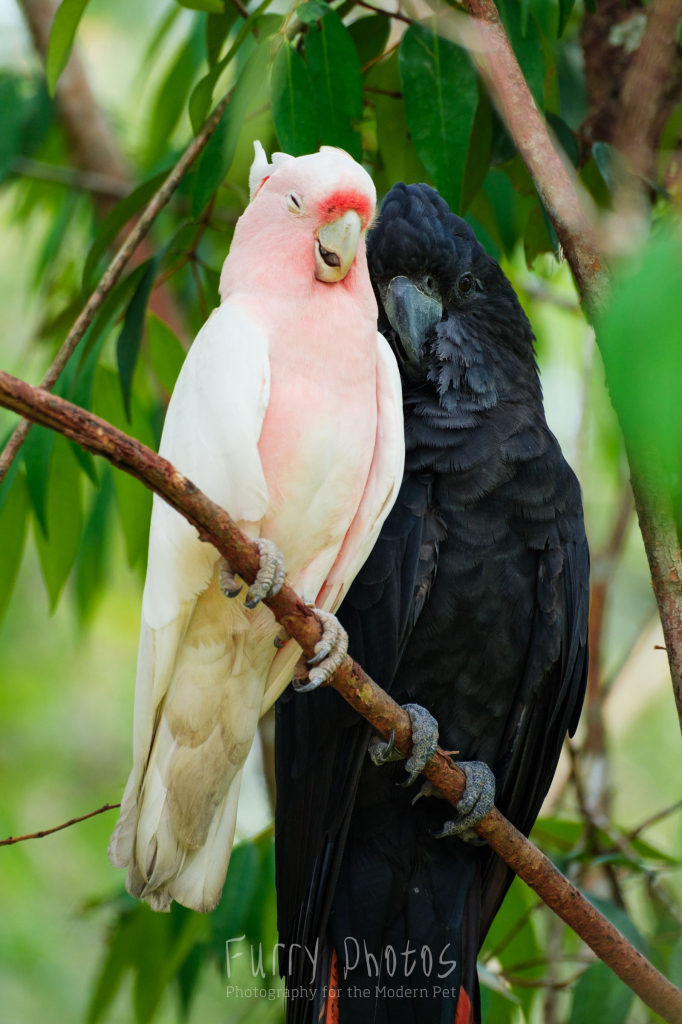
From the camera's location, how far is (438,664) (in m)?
1.46

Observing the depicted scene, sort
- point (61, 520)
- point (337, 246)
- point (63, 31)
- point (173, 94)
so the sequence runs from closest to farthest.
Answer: point (337, 246), point (63, 31), point (61, 520), point (173, 94)

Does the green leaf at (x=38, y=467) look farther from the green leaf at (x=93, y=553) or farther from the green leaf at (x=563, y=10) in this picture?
the green leaf at (x=563, y=10)

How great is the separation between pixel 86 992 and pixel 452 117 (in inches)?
154

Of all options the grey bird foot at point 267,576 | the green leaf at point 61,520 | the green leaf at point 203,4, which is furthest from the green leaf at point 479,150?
the green leaf at point 61,520

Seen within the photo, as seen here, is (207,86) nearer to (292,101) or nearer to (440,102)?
(292,101)

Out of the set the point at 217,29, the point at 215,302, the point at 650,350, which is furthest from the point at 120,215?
the point at 650,350

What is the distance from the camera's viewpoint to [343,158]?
3.86 feet

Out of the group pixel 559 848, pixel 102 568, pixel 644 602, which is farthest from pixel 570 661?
pixel 644 602

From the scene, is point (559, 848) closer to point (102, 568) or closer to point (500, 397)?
point (500, 397)

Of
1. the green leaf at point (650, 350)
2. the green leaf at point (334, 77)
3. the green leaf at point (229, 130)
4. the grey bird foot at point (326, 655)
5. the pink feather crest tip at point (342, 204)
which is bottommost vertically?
the grey bird foot at point (326, 655)

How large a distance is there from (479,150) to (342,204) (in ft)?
1.45

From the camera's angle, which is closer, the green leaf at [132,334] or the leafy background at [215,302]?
the leafy background at [215,302]

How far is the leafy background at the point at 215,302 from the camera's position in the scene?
1351 mm

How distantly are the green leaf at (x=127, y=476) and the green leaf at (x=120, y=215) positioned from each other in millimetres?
200
